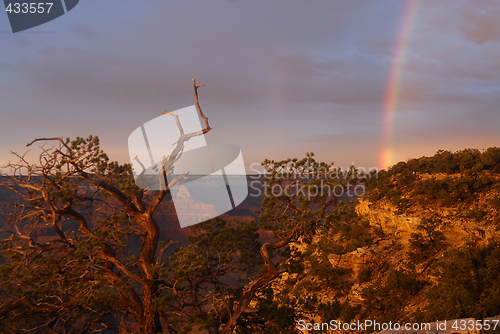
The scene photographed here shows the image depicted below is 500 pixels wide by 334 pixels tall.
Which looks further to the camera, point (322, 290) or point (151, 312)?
point (322, 290)

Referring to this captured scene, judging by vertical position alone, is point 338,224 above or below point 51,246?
below

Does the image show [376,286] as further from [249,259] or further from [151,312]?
[151,312]

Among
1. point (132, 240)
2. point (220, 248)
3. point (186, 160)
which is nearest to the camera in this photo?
point (220, 248)

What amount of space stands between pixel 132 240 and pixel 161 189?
189 ft

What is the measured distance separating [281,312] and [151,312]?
3.44 meters

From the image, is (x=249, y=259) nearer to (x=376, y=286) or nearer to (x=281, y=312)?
(x=281, y=312)

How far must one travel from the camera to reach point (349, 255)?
1761 centimetres

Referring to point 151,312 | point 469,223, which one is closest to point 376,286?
point 469,223

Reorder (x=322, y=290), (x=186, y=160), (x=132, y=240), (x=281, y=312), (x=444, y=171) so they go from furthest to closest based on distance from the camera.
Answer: (x=132, y=240) < (x=444, y=171) < (x=322, y=290) < (x=186, y=160) < (x=281, y=312)

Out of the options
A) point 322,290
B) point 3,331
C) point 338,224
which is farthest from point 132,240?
point 338,224

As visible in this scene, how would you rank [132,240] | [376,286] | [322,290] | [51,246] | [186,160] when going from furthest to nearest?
[132,240], [322,290], [376,286], [186,160], [51,246]

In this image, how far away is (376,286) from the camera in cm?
1416

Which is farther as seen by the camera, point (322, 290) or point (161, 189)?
point (322, 290)

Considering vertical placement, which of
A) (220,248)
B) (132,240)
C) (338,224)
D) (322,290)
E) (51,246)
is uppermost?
(51,246)
